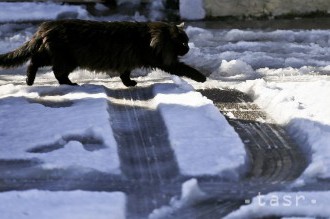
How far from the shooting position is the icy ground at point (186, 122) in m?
4.01

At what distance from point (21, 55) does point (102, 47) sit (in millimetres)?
736

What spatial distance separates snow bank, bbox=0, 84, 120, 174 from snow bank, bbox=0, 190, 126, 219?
1.39 ft

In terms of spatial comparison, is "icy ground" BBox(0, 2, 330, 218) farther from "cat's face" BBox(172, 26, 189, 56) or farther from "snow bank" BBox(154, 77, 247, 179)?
"cat's face" BBox(172, 26, 189, 56)

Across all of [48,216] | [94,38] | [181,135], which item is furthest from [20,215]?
[94,38]

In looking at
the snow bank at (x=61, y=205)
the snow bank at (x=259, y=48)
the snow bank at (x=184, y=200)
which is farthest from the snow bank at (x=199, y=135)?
the snow bank at (x=259, y=48)

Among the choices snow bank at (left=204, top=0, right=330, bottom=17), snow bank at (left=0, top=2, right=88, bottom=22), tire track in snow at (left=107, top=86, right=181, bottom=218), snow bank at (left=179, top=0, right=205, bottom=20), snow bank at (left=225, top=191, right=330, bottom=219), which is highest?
snow bank at (left=225, top=191, right=330, bottom=219)

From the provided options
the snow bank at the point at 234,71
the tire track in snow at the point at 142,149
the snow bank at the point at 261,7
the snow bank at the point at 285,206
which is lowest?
the snow bank at the point at 261,7

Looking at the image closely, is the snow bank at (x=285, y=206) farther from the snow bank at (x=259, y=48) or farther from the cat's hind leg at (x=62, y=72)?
the snow bank at (x=259, y=48)

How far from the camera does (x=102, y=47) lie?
21.2 feet

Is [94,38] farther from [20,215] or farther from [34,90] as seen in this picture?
[20,215]

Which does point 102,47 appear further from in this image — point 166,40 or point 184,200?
point 184,200

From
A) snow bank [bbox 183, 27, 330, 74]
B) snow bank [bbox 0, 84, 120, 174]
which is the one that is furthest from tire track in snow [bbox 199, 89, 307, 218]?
snow bank [bbox 183, 27, 330, 74]

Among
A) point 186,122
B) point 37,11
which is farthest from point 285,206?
point 37,11

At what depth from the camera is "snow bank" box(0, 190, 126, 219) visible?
3.81 m
